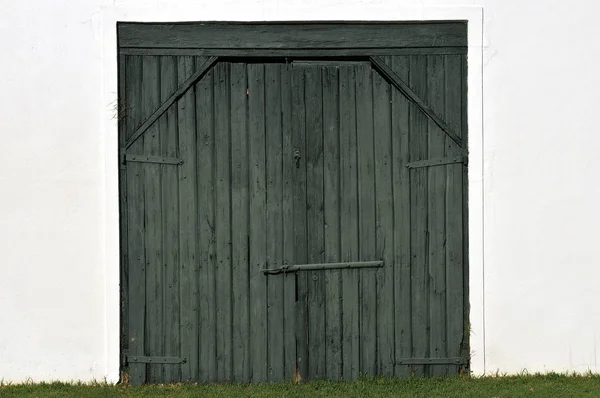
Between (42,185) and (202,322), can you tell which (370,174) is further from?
(42,185)

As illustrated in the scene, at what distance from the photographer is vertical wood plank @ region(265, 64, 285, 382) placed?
6059 millimetres

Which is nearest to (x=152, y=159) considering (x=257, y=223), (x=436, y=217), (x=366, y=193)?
(x=257, y=223)

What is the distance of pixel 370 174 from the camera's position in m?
6.08

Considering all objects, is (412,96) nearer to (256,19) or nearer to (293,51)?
(293,51)

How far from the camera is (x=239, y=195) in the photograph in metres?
6.06

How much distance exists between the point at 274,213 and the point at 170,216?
0.79m

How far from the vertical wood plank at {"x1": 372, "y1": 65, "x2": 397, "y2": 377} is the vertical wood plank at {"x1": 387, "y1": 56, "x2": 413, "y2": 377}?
0.03 m

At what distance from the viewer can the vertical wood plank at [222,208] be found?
19.9 feet

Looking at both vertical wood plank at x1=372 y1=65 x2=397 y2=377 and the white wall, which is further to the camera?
vertical wood plank at x1=372 y1=65 x2=397 y2=377

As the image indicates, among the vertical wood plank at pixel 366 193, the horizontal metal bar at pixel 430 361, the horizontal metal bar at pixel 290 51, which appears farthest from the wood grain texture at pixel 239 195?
the horizontal metal bar at pixel 430 361

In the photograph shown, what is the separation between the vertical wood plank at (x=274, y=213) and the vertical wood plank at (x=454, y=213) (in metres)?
1.27

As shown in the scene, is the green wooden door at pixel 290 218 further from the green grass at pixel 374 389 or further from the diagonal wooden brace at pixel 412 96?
the green grass at pixel 374 389

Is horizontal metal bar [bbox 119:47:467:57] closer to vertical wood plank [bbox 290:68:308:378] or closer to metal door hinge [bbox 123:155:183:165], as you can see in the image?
vertical wood plank [bbox 290:68:308:378]

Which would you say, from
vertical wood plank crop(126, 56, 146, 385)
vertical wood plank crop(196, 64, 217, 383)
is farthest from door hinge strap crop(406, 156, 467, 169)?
vertical wood plank crop(126, 56, 146, 385)
